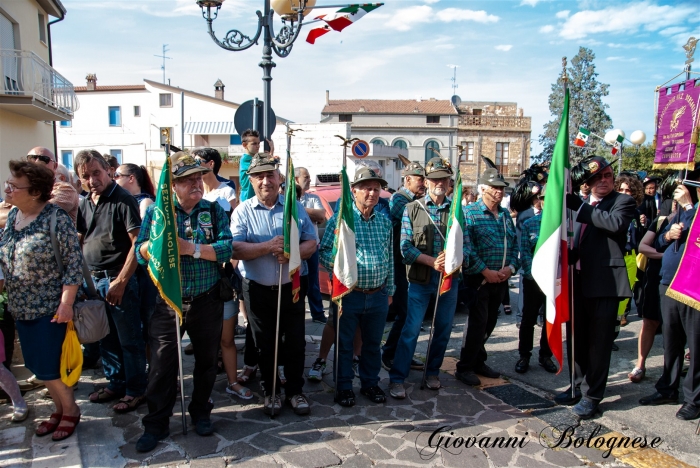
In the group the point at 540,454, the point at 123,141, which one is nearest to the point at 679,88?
the point at 540,454

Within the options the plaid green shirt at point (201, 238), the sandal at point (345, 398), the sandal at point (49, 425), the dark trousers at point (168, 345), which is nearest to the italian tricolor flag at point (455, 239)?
the sandal at point (345, 398)

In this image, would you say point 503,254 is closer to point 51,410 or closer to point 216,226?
point 216,226

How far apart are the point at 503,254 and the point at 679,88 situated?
7.94ft

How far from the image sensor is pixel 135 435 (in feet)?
12.5

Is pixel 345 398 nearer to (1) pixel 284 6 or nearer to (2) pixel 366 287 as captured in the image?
(2) pixel 366 287

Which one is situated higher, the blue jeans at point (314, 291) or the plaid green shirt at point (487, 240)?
the plaid green shirt at point (487, 240)

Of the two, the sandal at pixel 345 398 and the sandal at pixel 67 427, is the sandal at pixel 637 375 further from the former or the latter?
the sandal at pixel 67 427

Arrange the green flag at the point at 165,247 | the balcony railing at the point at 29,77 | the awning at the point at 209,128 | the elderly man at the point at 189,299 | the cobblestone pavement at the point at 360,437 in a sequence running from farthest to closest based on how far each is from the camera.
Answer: the awning at the point at 209,128
the balcony railing at the point at 29,77
the elderly man at the point at 189,299
the cobblestone pavement at the point at 360,437
the green flag at the point at 165,247

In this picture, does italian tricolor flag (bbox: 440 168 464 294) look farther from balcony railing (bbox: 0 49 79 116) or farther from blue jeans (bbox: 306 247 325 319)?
balcony railing (bbox: 0 49 79 116)

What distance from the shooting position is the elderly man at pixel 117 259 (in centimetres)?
408

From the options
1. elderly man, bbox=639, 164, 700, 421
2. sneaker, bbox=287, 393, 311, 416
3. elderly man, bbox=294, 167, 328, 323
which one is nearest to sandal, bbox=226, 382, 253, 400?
sneaker, bbox=287, 393, 311, 416

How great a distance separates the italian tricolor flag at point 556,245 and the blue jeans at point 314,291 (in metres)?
3.34

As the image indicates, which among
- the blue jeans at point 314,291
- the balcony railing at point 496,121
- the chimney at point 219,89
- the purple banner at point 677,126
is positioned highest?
the chimney at point 219,89

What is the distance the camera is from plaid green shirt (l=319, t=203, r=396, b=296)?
4297 millimetres
